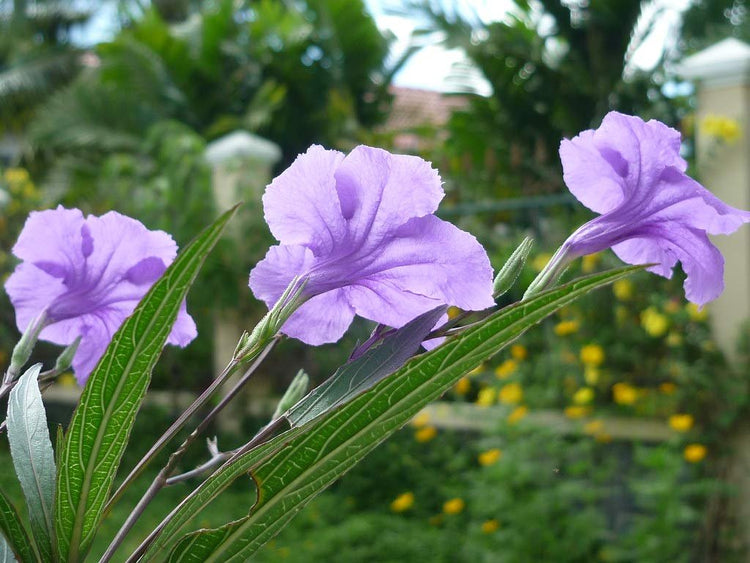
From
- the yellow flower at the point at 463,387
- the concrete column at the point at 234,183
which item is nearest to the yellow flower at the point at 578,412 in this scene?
the yellow flower at the point at 463,387

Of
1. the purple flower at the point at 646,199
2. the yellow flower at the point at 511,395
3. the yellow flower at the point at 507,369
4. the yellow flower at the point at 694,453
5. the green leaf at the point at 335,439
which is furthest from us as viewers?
the yellow flower at the point at 507,369

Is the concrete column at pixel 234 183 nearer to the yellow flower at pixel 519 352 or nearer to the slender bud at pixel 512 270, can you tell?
the yellow flower at pixel 519 352

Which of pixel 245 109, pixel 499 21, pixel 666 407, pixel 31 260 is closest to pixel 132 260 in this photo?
pixel 31 260

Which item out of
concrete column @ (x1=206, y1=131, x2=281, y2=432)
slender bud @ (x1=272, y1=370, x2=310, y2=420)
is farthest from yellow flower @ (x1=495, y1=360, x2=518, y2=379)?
slender bud @ (x1=272, y1=370, x2=310, y2=420)

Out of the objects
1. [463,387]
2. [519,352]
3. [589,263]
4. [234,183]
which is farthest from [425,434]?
[234,183]

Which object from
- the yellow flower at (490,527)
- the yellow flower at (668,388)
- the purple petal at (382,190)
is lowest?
the yellow flower at (490,527)

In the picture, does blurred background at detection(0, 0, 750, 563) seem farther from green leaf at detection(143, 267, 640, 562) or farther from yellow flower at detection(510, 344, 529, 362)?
green leaf at detection(143, 267, 640, 562)

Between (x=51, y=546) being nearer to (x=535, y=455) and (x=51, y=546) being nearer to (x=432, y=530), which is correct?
(x=535, y=455)
